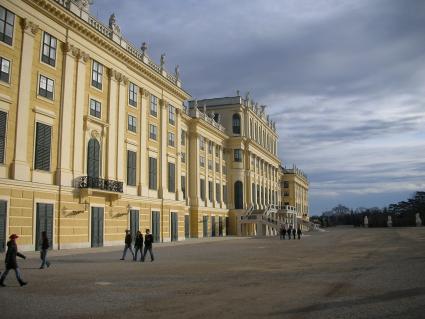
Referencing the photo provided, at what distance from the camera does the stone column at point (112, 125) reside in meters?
35.8

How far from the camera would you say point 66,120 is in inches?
1222

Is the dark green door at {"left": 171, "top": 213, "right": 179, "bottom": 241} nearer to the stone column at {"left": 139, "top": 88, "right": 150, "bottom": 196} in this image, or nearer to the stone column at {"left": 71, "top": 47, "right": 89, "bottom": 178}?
the stone column at {"left": 139, "top": 88, "right": 150, "bottom": 196}

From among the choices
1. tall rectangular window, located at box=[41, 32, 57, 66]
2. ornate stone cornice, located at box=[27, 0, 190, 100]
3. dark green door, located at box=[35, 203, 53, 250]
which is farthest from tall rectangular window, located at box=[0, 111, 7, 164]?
ornate stone cornice, located at box=[27, 0, 190, 100]

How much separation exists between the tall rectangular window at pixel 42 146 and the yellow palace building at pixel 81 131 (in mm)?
64

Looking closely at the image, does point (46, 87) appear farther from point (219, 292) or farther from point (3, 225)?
point (219, 292)

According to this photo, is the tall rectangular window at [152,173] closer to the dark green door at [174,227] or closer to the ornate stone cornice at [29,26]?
the dark green door at [174,227]

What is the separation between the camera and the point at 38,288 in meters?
13.0

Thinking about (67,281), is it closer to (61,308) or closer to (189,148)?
(61,308)

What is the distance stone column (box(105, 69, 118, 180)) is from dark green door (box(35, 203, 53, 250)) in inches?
278

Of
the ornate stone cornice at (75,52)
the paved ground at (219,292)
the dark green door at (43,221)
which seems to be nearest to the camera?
the paved ground at (219,292)

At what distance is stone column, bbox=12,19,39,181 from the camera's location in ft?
87.5

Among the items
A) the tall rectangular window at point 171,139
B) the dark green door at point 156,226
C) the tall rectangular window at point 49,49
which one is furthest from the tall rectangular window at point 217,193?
the tall rectangular window at point 49,49

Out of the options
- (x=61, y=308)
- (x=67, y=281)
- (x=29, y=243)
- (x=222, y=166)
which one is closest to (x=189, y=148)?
(x=222, y=166)

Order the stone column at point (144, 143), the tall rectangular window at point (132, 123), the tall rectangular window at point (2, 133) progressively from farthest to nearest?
the stone column at point (144, 143) → the tall rectangular window at point (132, 123) → the tall rectangular window at point (2, 133)
